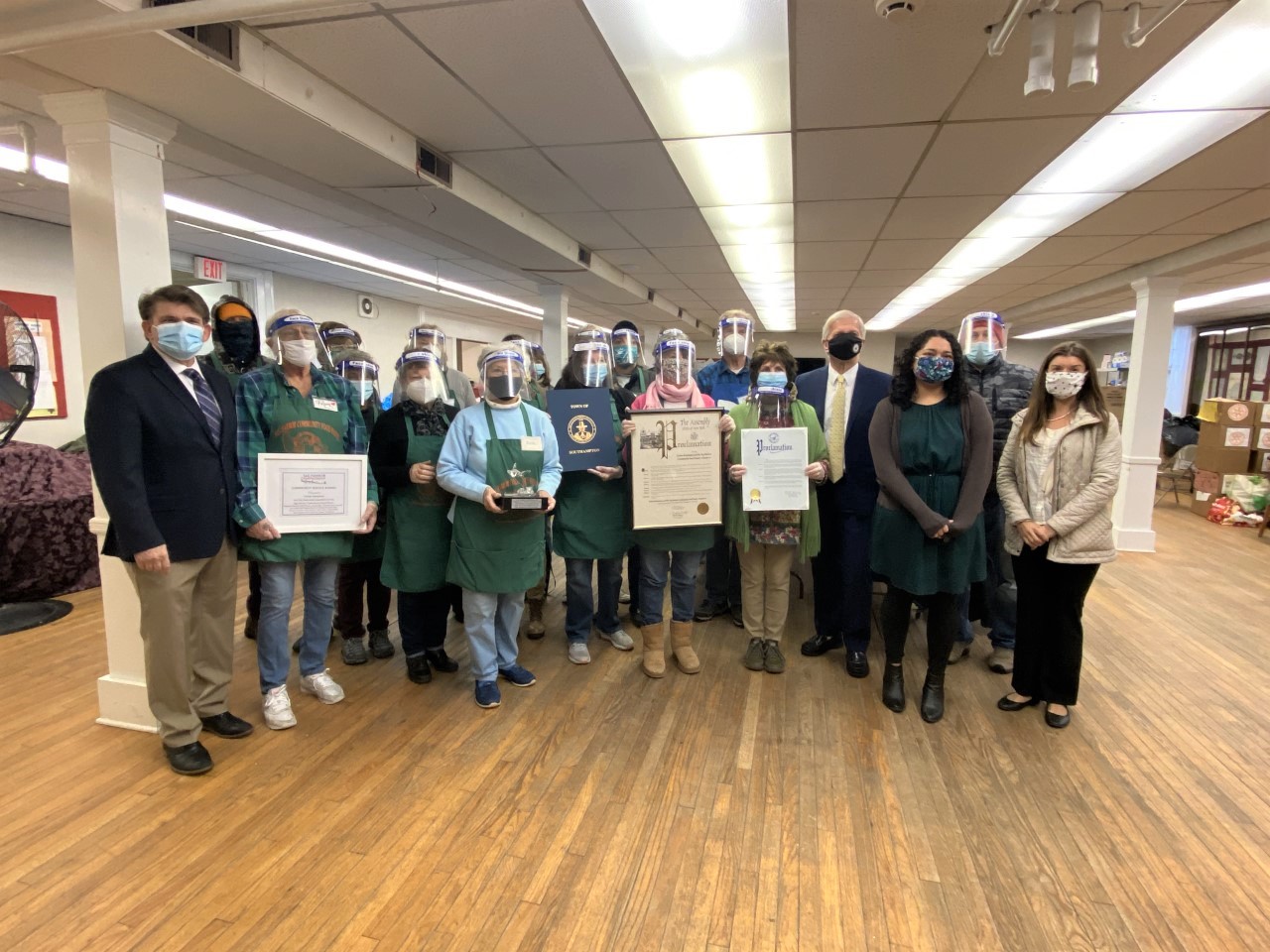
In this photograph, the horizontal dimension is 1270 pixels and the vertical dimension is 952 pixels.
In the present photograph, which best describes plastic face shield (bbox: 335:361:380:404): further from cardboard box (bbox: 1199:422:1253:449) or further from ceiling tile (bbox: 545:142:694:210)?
cardboard box (bbox: 1199:422:1253:449)

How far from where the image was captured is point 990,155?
3.09 meters

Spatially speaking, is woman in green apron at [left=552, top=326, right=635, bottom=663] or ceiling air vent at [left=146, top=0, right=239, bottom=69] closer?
ceiling air vent at [left=146, top=0, right=239, bottom=69]

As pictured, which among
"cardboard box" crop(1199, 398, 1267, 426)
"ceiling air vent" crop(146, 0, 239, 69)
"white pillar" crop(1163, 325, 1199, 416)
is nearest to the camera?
"ceiling air vent" crop(146, 0, 239, 69)

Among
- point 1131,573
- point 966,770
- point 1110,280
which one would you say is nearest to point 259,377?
point 966,770

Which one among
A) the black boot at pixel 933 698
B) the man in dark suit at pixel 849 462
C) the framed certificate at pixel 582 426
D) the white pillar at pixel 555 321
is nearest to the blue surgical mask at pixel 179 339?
the framed certificate at pixel 582 426

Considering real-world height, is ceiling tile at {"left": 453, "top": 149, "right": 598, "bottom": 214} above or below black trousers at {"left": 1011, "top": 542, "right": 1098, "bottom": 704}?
above

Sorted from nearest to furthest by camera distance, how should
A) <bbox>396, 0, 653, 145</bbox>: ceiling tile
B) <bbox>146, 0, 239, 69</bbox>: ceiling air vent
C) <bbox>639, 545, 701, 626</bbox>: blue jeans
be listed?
<bbox>146, 0, 239, 69</bbox>: ceiling air vent, <bbox>396, 0, 653, 145</bbox>: ceiling tile, <bbox>639, 545, 701, 626</bbox>: blue jeans

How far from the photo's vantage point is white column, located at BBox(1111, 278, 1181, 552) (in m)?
5.48

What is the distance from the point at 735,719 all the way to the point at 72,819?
2.25 m

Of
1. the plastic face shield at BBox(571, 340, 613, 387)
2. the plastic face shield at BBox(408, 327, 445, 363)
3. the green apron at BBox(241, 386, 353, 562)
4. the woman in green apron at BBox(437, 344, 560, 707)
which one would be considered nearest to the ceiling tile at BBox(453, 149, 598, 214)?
the plastic face shield at BBox(408, 327, 445, 363)

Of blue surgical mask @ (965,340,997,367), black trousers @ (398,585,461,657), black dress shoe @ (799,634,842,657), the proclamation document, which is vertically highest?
blue surgical mask @ (965,340,997,367)

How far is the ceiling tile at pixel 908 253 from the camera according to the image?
16.4 feet

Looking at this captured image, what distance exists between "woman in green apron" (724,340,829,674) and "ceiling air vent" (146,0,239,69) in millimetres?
2147

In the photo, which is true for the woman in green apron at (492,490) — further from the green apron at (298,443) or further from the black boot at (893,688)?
the black boot at (893,688)
